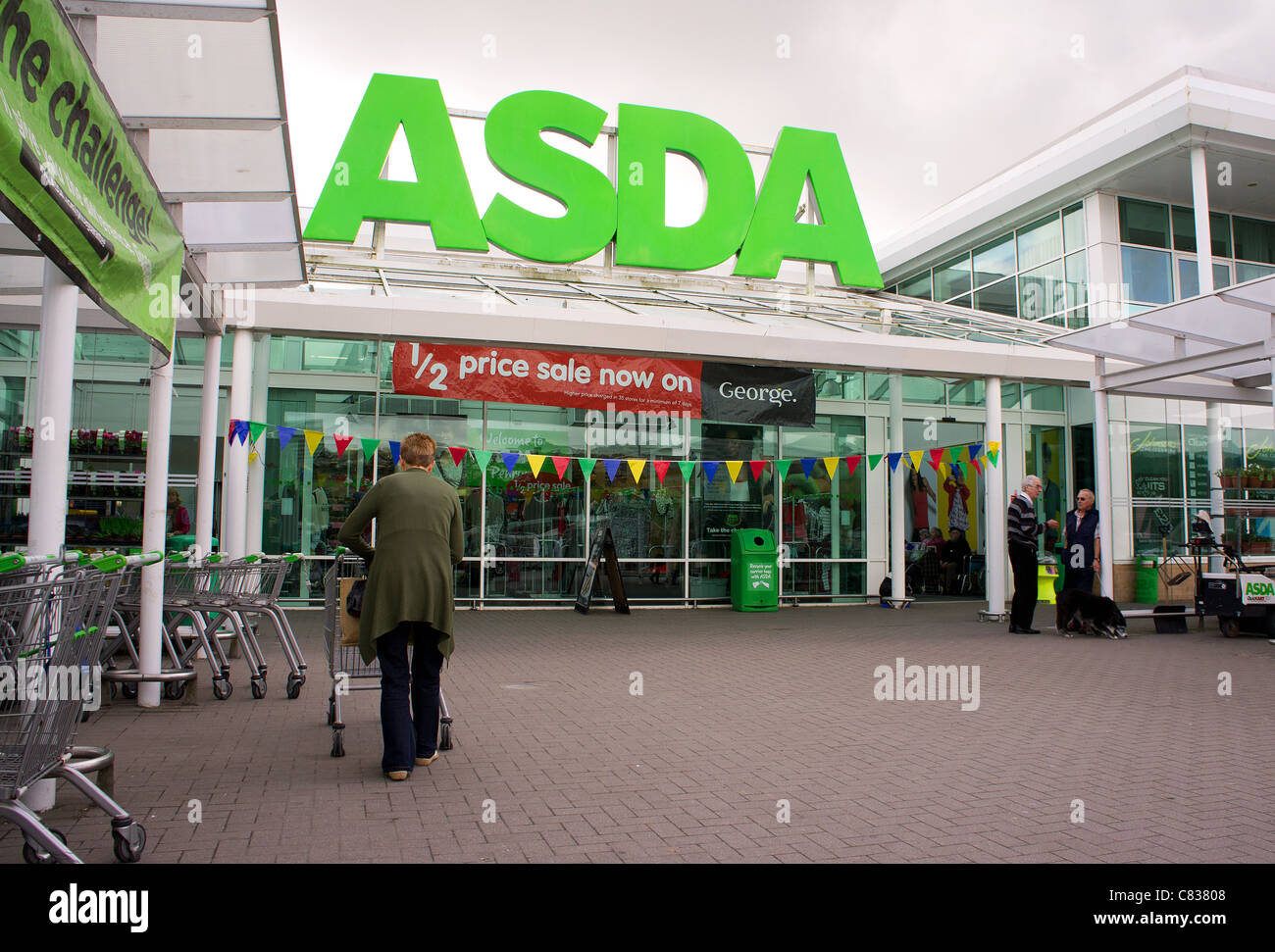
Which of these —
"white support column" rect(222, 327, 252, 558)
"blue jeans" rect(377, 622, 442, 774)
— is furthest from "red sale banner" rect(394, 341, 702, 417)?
"blue jeans" rect(377, 622, 442, 774)

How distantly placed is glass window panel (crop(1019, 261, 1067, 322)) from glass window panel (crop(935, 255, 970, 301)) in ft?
5.91

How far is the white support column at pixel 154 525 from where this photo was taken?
6.62 m

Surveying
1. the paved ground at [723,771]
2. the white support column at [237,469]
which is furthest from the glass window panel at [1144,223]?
the white support column at [237,469]

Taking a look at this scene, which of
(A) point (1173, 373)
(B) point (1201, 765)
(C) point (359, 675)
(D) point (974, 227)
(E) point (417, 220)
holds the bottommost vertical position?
(B) point (1201, 765)

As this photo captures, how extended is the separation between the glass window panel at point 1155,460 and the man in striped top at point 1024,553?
291 inches

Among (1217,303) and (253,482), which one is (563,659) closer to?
(253,482)

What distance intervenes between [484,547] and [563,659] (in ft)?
18.1

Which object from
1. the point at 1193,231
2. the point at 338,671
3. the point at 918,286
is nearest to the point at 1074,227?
the point at 1193,231

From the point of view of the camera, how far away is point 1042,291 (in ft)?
64.1

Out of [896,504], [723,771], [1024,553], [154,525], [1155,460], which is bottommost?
[723,771]

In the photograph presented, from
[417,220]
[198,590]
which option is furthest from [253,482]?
[417,220]

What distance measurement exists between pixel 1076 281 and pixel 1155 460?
3814 millimetres

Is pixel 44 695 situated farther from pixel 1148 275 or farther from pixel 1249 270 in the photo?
pixel 1249 270

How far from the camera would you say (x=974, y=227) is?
20922 millimetres
